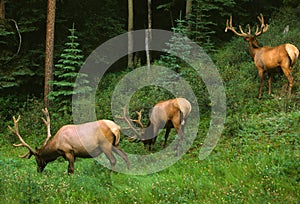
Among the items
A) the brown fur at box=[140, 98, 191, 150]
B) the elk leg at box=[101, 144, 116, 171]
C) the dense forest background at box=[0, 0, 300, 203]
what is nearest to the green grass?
the dense forest background at box=[0, 0, 300, 203]

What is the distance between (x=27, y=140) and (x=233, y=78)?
8.41m

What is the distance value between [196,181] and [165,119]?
3.96 m

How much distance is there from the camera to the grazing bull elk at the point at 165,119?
38.4 ft

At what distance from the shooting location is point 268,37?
18641 mm

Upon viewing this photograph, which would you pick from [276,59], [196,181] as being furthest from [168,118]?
[276,59]

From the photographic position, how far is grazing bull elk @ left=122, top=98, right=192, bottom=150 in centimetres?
1170

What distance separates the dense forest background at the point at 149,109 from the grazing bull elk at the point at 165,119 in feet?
1.52

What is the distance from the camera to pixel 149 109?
48.6 feet

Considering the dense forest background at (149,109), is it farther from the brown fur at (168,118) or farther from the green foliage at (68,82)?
the brown fur at (168,118)

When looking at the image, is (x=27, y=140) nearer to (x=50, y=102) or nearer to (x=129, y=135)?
(x=50, y=102)

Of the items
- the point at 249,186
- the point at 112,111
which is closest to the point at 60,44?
the point at 112,111

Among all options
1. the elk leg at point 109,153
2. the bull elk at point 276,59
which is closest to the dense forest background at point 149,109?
the elk leg at point 109,153

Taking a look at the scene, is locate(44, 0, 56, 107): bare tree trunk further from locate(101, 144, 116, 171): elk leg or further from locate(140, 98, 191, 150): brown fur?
locate(101, 144, 116, 171): elk leg

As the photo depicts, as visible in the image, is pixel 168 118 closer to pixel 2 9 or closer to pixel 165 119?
pixel 165 119
